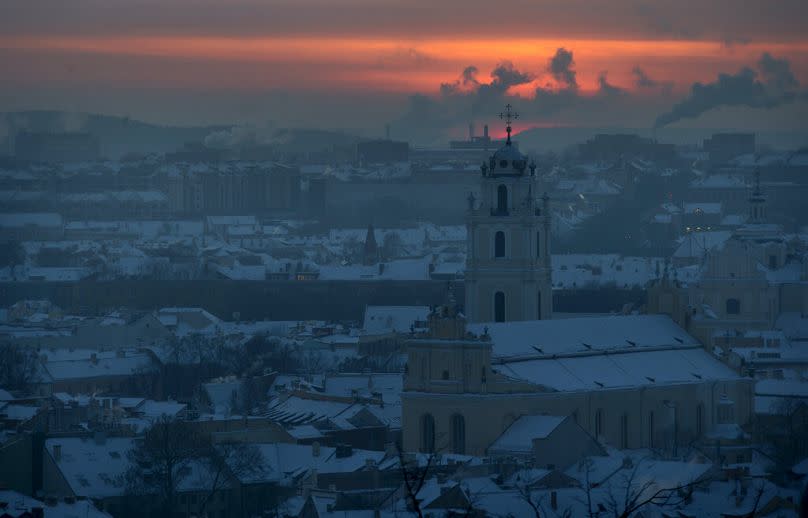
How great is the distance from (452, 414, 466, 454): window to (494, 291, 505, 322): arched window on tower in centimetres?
496

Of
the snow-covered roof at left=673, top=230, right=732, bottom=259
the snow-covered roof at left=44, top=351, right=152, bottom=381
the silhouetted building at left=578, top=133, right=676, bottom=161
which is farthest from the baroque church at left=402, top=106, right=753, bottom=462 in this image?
the silhouetted building at left=578, top=133, right=676, bottom=161

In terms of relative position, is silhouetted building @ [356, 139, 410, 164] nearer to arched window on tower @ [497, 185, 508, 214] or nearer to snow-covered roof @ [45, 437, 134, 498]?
arched window on tower @ [497, 185, 508, 214]

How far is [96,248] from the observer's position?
78.6 meters

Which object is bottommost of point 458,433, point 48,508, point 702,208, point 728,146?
point 702,208

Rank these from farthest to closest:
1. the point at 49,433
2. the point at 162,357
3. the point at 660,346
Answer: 1. the point at 162,357
2. the point at 660,346
3. the point at 49,433

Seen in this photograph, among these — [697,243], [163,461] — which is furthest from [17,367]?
[697,243]

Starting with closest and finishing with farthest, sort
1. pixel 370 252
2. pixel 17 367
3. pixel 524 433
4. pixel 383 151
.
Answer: pixel 524 433
pixel 17 367
pixel 370 252
pixel 383 151

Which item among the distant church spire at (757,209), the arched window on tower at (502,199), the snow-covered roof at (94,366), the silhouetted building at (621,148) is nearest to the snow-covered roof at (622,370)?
the arched window on tower at (502,199)

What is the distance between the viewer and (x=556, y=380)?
95.2 feet

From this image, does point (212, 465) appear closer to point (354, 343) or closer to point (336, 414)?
point (336, 414)

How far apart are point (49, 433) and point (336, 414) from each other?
15.8 feet

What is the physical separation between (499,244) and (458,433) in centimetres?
553

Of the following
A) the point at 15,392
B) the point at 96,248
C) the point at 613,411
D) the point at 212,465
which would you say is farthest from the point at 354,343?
the point at 96,248

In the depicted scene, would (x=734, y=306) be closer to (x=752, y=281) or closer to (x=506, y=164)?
(x=752, y=281)
